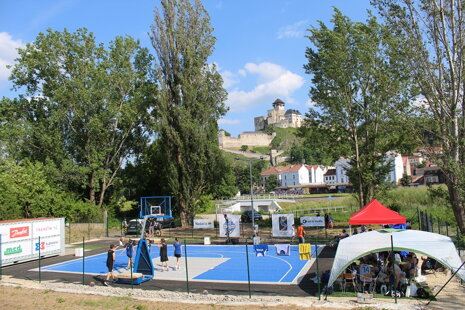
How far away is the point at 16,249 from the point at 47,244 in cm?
235

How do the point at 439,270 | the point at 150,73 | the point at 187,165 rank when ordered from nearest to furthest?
the point at 439,270, the point at 187,165, the point at 150,73

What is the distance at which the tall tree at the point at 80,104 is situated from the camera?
4094 centimetres

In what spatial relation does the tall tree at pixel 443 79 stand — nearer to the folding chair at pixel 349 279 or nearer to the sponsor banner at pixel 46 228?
the folding chair at pixel 349 279

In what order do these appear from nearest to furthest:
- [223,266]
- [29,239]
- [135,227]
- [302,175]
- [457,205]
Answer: [223,266]
[457,205]
[29,239]
[135,227]
[302,175]

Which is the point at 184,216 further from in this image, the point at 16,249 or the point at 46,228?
the point at 16,249

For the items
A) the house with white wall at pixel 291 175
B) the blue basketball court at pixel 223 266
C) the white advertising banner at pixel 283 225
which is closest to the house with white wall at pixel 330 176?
the house with white wall at pixel 291 175

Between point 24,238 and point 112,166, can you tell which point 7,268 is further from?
point 112,166

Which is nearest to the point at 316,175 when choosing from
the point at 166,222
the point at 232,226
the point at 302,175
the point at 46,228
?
the point at 302,175

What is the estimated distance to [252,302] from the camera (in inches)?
532

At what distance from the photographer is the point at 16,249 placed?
75.3 ft

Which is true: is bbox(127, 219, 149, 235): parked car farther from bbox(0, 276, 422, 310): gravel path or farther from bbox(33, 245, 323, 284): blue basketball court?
bbox(0, 276, 422, 310): gravel path

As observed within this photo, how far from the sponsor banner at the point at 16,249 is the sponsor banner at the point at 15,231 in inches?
11.4

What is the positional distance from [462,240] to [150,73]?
1440 inches

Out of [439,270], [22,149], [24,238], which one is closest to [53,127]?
[22,149]
